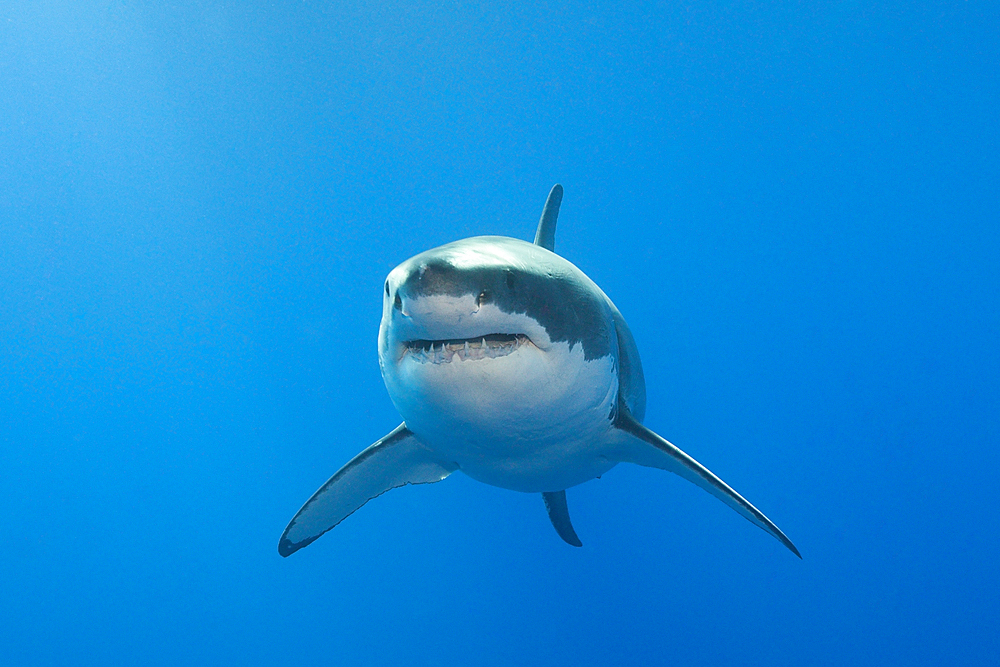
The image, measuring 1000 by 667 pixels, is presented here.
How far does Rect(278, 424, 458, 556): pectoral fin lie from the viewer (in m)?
3.25

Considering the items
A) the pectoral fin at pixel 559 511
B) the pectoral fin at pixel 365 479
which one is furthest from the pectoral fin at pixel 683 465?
the pectoral fin at pixel 559 511

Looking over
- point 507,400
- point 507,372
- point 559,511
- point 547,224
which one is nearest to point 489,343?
point 507,372

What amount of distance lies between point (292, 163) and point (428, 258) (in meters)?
14.0

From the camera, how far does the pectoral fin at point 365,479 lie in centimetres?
325

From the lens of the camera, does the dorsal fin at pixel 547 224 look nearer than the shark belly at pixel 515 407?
No

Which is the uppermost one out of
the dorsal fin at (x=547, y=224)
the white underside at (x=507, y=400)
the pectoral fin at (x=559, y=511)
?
the dorsal fin at (x=547, y=224)

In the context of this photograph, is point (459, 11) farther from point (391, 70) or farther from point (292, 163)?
point (292, 163)

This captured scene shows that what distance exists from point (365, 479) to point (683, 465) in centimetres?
204

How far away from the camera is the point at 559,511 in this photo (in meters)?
5.05

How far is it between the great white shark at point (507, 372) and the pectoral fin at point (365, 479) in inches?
0.7

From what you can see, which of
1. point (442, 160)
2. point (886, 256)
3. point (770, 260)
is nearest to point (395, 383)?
point (442, 160)

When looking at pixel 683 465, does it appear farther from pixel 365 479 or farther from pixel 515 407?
pixel 365 479

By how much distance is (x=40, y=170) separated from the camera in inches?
543

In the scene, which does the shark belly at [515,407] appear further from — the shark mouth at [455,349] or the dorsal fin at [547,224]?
the dorsal fin at [547,224]
